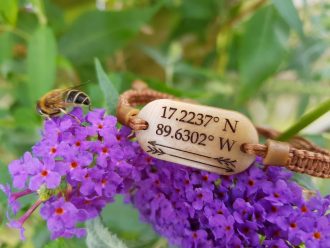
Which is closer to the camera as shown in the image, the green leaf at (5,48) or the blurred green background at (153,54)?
the blurred green background at (153,54)

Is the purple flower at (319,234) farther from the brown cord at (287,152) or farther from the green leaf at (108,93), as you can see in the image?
Result: the green leaf at (108,93)

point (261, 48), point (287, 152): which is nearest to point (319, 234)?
point (287, 152)

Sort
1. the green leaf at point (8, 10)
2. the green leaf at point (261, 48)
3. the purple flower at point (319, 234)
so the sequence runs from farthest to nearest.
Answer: the green leaf at point (261, 48) → the green leaf at point (8, 10) → the purple flower at point (319, 234)

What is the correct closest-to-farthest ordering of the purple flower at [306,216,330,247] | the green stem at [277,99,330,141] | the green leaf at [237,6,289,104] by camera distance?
the purple flower at [306,216,330,247]
the green stem at [277,99,330,141]
the green leaf at [237,6,289,104]

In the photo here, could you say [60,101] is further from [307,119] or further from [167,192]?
[307,119]

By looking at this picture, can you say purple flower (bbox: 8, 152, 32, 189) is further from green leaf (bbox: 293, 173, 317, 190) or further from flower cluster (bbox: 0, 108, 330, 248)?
green leaf (bbox: 293, 173, 317, 190)

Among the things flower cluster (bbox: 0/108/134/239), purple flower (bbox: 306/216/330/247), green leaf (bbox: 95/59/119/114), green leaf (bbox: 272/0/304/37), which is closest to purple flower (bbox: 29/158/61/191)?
flower cluster (bbox: 0/108/134/239)

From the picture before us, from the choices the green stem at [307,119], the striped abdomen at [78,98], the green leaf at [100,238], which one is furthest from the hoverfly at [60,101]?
the green stem at [307,119]
